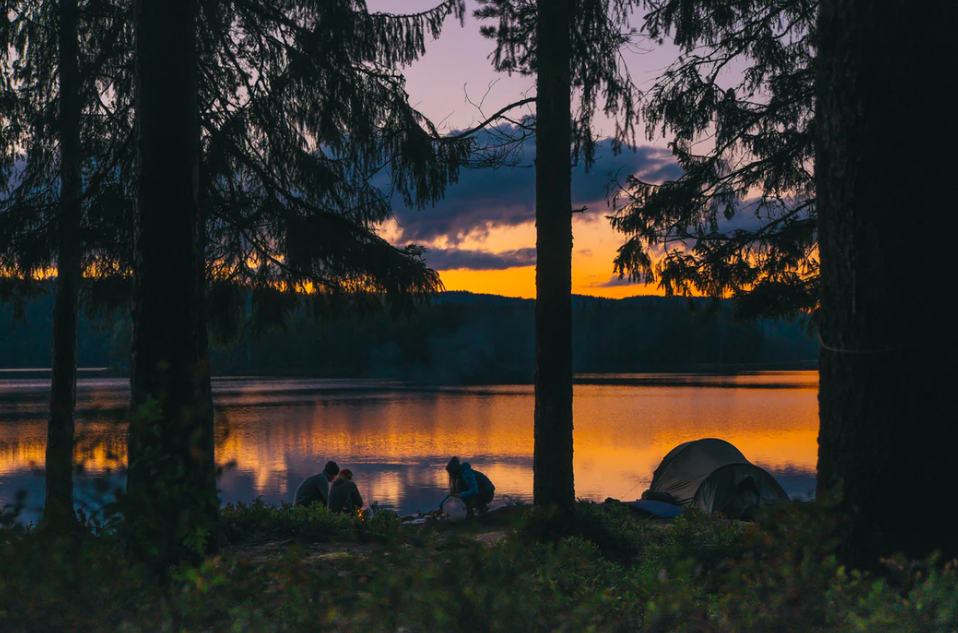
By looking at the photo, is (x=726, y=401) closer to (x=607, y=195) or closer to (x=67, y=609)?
(x=607, y=195)

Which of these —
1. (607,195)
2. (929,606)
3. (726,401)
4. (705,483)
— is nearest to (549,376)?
(607,195)

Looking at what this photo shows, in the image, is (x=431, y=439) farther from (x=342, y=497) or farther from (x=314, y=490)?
(x=342, y=497)

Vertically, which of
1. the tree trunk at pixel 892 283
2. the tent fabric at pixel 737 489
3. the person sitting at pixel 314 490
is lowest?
the tent fabric at pixel 737 489

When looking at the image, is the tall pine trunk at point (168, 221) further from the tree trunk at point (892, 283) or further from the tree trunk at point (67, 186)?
the tree trunk at point (67, 186)

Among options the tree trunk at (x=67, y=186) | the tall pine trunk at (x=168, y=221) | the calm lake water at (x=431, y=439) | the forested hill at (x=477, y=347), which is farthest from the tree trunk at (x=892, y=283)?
the forested hill at (x=477, y=347)

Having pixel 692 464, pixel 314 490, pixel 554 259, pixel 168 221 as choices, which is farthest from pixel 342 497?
pixel 692 464

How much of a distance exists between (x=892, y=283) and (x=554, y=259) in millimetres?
5033

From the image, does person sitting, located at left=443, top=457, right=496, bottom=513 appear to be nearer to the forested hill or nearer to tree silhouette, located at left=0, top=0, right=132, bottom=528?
tree silhouette, located at left=0, top=0, right=132, bottom=528

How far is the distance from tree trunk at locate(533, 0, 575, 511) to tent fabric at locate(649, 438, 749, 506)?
24.7 feet

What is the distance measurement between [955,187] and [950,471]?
4.93 ft

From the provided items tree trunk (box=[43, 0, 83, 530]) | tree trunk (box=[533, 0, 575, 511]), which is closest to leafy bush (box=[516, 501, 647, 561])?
tree trunk (box=[533, 0, 575, 511])

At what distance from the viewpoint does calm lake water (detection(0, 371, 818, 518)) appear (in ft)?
75.8

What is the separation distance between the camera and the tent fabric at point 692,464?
15.4 meters

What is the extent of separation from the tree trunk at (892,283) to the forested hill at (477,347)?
10321cm
